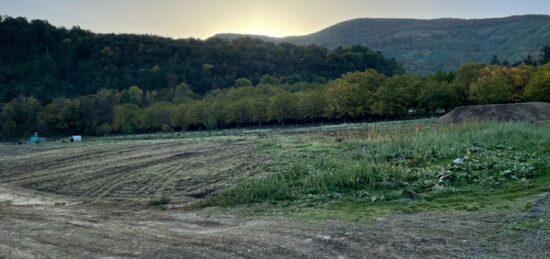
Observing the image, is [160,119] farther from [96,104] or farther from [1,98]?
[1,98]

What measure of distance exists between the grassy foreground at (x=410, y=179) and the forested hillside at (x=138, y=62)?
5061 inches

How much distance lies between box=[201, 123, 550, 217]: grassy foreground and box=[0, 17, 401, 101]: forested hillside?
129 metres

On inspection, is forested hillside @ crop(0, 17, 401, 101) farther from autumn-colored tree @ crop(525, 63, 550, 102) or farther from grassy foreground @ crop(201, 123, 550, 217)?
grassy foreground @ crop(201, 123, 550, 217)

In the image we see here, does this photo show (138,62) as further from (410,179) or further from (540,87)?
(410,179)

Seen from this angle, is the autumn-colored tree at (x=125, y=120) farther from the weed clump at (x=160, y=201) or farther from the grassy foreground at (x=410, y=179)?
the weed clump at (x=160, y=201)

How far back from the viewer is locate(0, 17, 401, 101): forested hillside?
149 metres

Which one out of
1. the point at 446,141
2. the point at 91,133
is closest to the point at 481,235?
the point at 446,141

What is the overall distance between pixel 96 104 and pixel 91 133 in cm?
707

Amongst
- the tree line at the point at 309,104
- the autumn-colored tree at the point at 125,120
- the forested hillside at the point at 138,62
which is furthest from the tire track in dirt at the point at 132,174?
the forested hillside at the point at 138,62

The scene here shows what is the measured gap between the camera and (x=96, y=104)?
343ft

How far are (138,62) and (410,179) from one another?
157508 millimetres

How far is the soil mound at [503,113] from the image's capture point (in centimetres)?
4919

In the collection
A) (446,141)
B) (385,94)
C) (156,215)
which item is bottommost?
(156,215)

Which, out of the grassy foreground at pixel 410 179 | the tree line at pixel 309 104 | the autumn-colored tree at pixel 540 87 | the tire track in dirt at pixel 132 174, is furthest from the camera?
the tree line at pixel 309 104
